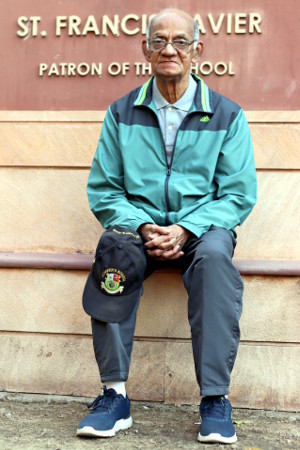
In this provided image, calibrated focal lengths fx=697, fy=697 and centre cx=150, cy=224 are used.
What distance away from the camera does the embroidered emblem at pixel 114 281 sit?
117 inches

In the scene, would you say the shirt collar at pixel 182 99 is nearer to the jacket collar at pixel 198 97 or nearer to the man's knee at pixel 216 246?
the jacket collar at pixel 198 97

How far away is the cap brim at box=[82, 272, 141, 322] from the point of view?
9.73 feet

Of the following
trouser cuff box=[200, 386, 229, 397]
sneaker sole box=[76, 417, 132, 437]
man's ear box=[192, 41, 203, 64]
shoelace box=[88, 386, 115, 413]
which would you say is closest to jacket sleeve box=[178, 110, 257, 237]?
man's ear box=[192, 41, 203, 64]

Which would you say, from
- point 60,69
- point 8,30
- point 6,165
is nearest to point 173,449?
point 6,165

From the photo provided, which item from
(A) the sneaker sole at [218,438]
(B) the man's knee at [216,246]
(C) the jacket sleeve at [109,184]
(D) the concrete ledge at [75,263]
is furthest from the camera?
(D) the concrete ledge at [75,263]

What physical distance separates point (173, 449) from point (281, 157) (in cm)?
165

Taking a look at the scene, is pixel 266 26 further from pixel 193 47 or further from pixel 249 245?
pixel 249 245

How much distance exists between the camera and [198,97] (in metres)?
3.44

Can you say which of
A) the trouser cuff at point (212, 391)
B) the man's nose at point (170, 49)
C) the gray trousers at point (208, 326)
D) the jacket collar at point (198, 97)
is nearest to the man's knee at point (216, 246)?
the gray trousers at point (208, 326)

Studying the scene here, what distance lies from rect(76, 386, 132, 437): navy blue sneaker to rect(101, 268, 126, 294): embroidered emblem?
43 cm

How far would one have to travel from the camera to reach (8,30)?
3951mm

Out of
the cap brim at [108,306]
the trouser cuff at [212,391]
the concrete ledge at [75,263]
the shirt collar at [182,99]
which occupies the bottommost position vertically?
the trouser cuff at [212,391]

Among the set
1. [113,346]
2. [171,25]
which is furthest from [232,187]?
[113,346]

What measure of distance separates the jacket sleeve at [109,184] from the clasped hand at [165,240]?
0.09m
